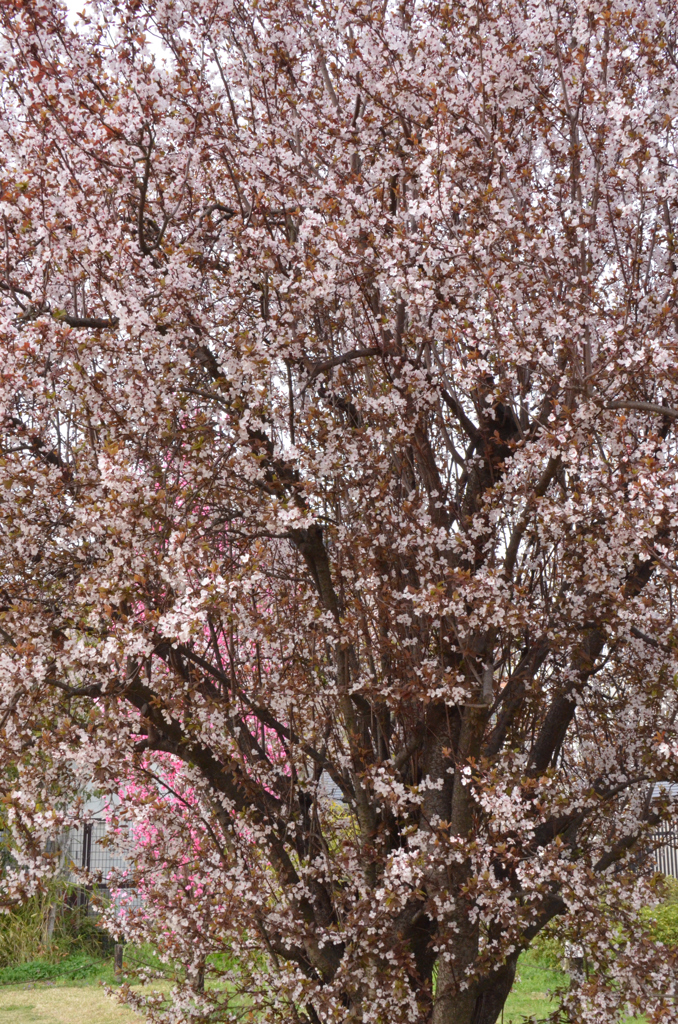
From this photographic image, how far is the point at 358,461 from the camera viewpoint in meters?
4.43

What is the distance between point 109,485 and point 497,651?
2262mm

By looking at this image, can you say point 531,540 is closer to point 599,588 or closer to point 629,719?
point 599,588

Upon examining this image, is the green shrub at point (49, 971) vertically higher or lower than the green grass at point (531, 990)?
higher

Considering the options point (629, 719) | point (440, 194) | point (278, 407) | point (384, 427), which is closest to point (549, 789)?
point (629, 719)

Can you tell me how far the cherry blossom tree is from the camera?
3934 millimetres

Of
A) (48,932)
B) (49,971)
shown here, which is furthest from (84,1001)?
(48,932)

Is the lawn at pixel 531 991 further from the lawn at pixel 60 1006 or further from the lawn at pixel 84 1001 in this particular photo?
the lawn at pixel 60 1006

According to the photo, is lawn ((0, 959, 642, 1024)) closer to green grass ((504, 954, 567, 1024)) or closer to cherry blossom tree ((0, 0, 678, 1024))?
green grass ((504, 954, 567, 1024))

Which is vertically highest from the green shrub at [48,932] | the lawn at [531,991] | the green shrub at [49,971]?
the green shrub at [48,932]

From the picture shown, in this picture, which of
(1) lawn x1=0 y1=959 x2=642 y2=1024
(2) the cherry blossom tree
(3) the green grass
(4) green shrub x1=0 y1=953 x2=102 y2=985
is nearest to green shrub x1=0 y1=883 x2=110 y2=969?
(4) green shrub x1=0 y1=953 x2=102 y2=985

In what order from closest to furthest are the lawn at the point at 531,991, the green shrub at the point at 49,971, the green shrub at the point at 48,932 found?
the lawn at the point at 531,991
the green shrub at the point at 49,971
the green shrub at the point at 48,932

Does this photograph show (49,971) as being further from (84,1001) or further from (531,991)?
(531,991)

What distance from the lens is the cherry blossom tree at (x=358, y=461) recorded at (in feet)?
12.9

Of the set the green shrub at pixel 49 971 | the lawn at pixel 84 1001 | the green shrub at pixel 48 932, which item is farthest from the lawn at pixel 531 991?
the green shrub at pixel 48 932
